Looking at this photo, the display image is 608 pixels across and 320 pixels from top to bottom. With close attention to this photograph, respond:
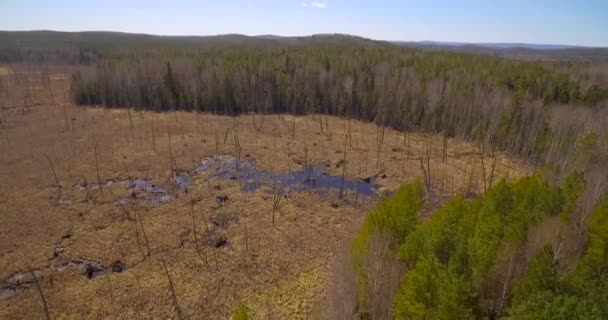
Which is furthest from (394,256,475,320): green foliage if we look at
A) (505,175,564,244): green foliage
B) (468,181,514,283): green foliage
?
(505,175,564,244): green foliage

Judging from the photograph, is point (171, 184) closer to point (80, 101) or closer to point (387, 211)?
point (387, 211)

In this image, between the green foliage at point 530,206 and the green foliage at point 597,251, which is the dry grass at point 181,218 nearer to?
the green foliage at point 530,206

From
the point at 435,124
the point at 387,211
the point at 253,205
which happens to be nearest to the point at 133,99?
the point at 253,205

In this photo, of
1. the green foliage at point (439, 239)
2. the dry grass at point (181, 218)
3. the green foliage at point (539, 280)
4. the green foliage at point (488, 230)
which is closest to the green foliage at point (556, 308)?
the green foliage at point (539, 280)

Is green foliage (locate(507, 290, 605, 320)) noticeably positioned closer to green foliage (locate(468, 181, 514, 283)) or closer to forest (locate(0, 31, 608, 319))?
forest (locate(0, 31, 608, 319))

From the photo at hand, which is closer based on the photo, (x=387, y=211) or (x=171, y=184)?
(x=387, y=211)
